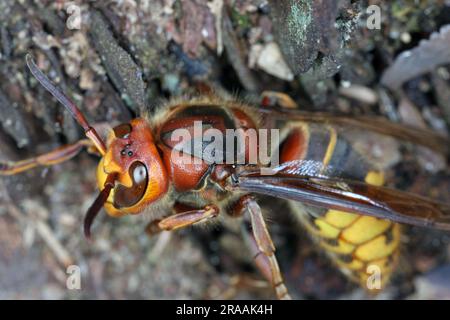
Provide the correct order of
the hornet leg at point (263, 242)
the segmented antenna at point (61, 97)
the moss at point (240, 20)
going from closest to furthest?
the segmented antenna at point (61, 97)
the hornet leg at point (263, 242)
the moss at point (240, 20)

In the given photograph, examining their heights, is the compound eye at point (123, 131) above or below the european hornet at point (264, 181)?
above

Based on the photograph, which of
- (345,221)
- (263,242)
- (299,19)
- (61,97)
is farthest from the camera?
(345,221)

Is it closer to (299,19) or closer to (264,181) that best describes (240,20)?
(299,19)

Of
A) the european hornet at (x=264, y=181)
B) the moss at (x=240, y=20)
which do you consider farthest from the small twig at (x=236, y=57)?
the european hornet at (x=264, y=181)

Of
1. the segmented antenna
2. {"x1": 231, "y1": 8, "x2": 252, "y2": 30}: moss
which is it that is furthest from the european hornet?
{"x1": 231, "y1": 8, "x2": 252, "y2": 30}: moss

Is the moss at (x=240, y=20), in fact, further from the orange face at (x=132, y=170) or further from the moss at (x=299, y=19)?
the orange face at (x=132, y=170)

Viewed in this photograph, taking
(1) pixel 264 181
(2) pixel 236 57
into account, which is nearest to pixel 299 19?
(2) pixel 236 57

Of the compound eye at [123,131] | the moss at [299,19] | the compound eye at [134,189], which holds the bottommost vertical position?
the compound eye at [134,189]
